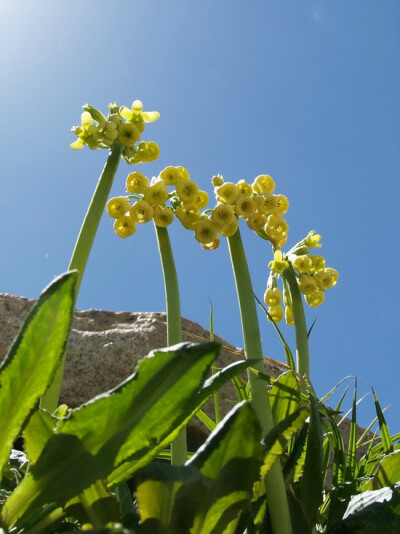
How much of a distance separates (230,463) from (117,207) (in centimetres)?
100

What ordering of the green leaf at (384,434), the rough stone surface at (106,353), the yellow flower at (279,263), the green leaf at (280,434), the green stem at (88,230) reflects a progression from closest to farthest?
the green leaf at (280,434), the green stem at (88,230), the green leaf at (384,434), the yellow flower at (279,263), the rough stone surface at (106,353)

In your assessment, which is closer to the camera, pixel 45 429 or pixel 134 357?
pixel 45 429

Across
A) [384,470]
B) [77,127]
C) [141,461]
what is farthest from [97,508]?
[77,127]

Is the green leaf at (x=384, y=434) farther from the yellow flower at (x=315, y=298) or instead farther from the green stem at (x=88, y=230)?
the green stem at (x=88, y=230)

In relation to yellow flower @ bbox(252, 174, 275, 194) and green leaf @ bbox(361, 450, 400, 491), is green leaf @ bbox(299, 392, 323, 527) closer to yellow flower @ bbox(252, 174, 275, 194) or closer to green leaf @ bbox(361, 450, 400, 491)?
green leaf @ bbox(361, 450, 400, 491)

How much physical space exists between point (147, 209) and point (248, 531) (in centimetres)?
81

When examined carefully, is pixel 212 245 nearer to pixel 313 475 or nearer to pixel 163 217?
pixel 163 217

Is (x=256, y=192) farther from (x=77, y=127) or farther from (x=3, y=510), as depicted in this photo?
(x=3, y=510)

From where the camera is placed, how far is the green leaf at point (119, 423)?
2.14ft

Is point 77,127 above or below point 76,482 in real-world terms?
above

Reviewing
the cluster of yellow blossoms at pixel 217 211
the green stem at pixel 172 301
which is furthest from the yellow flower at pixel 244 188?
the green stem at pixel 172 301

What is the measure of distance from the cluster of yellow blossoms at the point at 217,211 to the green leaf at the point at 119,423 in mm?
770

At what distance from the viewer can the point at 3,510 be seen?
2.31 ft

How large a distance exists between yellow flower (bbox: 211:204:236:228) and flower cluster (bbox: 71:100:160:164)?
308 mm
